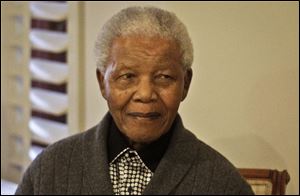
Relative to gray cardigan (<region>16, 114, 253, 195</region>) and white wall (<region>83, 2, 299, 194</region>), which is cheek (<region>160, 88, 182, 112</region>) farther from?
white wall (<region>83, 2, 299, 194</region>)

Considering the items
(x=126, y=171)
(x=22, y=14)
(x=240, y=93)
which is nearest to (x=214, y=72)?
(x=240, y=93)

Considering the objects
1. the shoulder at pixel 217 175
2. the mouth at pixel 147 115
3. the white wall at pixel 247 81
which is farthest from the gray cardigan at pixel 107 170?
the white wall at pixel 247 81

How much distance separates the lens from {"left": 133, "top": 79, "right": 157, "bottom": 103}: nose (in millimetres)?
807

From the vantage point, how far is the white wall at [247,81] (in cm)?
141

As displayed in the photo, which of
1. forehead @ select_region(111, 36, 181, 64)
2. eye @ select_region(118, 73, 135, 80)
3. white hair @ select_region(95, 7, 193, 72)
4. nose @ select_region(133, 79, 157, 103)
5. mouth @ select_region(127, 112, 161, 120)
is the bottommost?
mouth @ select_region(127, 112, 161, 120)

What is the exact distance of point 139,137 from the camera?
0.86 m

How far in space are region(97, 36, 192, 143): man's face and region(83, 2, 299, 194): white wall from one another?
2.05ft

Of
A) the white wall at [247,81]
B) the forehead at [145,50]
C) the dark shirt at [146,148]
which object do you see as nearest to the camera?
the forehead at [145,50]

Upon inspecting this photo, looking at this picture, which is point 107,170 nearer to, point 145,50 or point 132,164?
point 132,164

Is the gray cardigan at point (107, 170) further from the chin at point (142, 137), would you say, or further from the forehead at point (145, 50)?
the forehead at point (145, 50)

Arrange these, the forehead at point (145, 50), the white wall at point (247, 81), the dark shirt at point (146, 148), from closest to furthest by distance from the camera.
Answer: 1. the forehead at point (145, 50)
2. the dark shirt at point (146, 148)
3. the white wall at point (247, 81)

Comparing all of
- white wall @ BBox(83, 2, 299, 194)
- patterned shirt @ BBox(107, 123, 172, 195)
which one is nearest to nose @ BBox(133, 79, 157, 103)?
patterned shirt @ BBox(107, 123, 172, 195)

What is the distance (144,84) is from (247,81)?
73cm

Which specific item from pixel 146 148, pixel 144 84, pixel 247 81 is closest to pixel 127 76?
pixel 144 84
